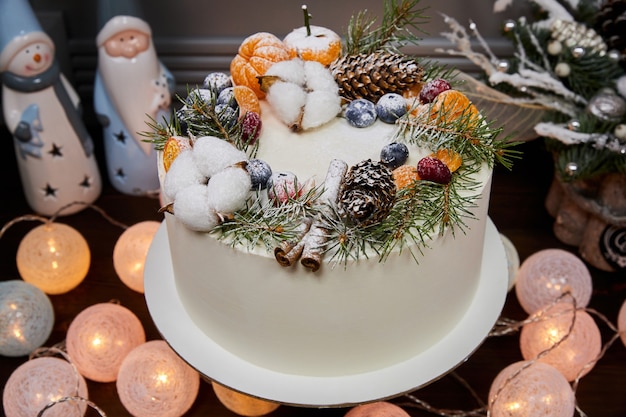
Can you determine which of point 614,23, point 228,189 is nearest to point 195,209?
point 228,189

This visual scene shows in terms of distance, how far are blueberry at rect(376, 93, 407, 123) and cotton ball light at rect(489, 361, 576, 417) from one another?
1.59 ft

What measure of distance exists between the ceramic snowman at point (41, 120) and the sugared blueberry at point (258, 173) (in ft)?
2.42

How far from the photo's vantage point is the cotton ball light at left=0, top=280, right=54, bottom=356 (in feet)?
4.61

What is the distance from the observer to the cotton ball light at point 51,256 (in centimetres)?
152

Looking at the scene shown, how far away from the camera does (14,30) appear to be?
1.58 metres

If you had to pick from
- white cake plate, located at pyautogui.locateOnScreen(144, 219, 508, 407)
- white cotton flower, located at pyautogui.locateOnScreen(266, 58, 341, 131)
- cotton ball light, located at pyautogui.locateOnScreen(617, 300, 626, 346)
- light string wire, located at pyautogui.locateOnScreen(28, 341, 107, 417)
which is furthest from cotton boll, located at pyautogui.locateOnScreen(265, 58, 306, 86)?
cotton ball light, located at pyautogui.locateOnScreen(617, 300, 626, 346)

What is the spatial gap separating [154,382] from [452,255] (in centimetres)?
57

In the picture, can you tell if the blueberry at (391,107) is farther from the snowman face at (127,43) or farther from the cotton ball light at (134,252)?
the snowman face at (127,43)

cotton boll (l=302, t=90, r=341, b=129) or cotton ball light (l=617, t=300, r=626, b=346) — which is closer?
cotton boll (l=302, t=90, r=341, b=129)

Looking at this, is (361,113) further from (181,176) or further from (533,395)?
(533,395)

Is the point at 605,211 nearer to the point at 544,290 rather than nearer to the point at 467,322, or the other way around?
the point at 544,290

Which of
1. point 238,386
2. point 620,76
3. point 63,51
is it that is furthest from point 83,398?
point 620,76

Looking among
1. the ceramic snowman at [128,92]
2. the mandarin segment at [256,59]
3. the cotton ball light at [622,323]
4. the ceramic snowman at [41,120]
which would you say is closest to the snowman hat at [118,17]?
the ceramic snowman at [128,92]

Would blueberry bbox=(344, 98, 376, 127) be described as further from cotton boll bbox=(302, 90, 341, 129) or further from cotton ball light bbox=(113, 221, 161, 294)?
cotton ball light bbox=(113, 221, 161, 294)
